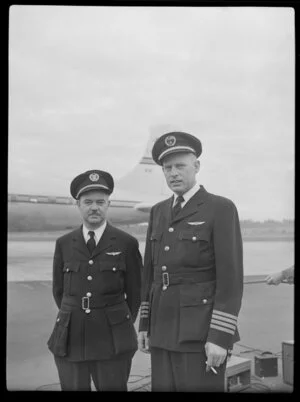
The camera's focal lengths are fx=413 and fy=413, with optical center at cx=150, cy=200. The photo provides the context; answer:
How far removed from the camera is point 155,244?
2000 mm

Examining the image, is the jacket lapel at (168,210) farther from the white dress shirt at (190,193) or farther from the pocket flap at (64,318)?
the pocket flap at (64,318)

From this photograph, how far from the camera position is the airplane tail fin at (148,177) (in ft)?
6.66

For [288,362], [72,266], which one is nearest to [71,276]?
[72,266]

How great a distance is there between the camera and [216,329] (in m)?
1.85

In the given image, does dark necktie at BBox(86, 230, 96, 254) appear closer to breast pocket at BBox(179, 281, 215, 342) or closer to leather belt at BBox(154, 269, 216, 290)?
leather belt at BBox(154, 269, 216, 290)

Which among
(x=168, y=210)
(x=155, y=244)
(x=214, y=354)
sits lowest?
(x=214, y=354)

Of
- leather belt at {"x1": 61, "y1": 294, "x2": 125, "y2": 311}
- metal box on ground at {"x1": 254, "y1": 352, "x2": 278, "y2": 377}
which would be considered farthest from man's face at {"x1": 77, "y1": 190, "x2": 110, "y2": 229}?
metal box on ground at {"x1": 254, "y1": 352, "x2": 278, "y2": 377}

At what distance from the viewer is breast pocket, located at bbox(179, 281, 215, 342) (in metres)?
1.87

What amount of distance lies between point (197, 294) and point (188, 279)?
78mm

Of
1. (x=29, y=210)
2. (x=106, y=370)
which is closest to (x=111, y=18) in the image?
(x=29, y=210)

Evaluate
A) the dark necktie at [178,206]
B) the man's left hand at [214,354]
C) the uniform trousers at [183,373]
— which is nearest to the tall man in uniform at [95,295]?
the uniform trousers at [183,373]

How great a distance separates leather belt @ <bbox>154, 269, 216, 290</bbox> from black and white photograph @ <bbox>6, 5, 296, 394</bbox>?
2.2 inches

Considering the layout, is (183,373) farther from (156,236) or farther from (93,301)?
(156,236)
